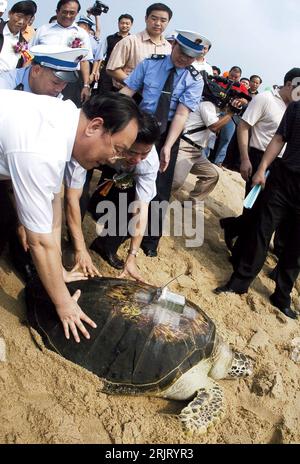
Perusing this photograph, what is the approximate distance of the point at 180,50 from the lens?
2.77 metres

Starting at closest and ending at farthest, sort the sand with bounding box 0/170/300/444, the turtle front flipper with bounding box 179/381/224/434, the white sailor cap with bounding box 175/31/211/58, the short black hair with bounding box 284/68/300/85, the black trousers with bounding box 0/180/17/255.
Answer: the sand with bounding box 0/170/300/444
the turtle front flipper with bounding box 179/381/224/434
the black trousers with bounding box 0/180/17/255
the white sailor cap with bounding box 175/31/211/58
the short black hair with bounding box 284/68/300/85

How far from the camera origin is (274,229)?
2863 mm

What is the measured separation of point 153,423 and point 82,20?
4.78 m

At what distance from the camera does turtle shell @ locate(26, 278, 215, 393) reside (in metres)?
1.93

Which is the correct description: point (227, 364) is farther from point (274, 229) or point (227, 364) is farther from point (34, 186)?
point (34, 186)

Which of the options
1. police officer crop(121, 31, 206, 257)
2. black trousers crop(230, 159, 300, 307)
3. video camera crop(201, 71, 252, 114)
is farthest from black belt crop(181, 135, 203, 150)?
black trousers crop(230, 159, 300, 307)

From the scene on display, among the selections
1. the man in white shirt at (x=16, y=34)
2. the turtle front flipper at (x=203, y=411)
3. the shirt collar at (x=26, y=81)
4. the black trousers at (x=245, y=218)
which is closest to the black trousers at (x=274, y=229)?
the black trousers at (x=245, y=218)

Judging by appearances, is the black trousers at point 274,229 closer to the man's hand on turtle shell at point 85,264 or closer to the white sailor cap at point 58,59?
the man's hand on turtle shell at point 85,264

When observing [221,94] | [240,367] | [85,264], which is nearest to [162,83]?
[221,94]

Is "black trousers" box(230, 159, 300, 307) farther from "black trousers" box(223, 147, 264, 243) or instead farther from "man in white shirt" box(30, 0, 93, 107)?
"man in white shirt" box(30, 0, 93, 107)

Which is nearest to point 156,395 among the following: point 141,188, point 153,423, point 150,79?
point 153,423

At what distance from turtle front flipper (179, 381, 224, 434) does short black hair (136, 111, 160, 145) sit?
119 cm

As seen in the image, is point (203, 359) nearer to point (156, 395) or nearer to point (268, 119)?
point (156, 395)

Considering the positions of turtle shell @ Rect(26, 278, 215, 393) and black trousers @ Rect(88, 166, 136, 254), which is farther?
black trousers @ Rect(88, 166, 136, 254)
